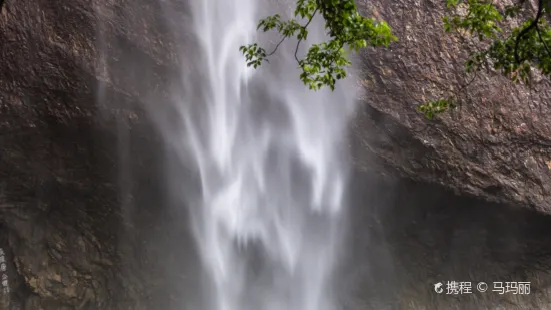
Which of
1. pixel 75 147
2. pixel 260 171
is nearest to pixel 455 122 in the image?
pixel 260 171

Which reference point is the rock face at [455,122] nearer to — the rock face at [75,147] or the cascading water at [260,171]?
the cascading water at [260,171]

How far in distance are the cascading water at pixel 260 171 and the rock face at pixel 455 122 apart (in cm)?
126

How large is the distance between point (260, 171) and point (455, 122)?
183 inches

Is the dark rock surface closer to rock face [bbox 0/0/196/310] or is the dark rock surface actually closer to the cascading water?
rock face [bbox 0/0/196/310]

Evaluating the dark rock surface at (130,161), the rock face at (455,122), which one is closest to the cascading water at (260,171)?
the dark rock surface at (130,161)

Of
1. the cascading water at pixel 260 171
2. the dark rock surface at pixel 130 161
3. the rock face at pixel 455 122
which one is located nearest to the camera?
the dark rock surface at pixel 130 161

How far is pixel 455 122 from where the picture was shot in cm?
1049

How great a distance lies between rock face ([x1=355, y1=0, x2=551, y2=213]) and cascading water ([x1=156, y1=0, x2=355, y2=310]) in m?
1.26

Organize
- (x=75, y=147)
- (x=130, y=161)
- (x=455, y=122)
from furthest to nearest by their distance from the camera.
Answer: (x=130, y=161) < (x=455, y=122) < (x=75, y=147)

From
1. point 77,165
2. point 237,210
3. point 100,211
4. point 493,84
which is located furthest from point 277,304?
point 493,84

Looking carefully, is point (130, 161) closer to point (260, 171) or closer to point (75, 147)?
point (75, 147)

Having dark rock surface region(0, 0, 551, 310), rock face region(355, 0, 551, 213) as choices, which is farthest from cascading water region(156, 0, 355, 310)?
rock face region(355, 0, 551, 213)

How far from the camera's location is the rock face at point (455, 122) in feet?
34.6

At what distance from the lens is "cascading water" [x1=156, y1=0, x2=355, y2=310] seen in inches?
459
